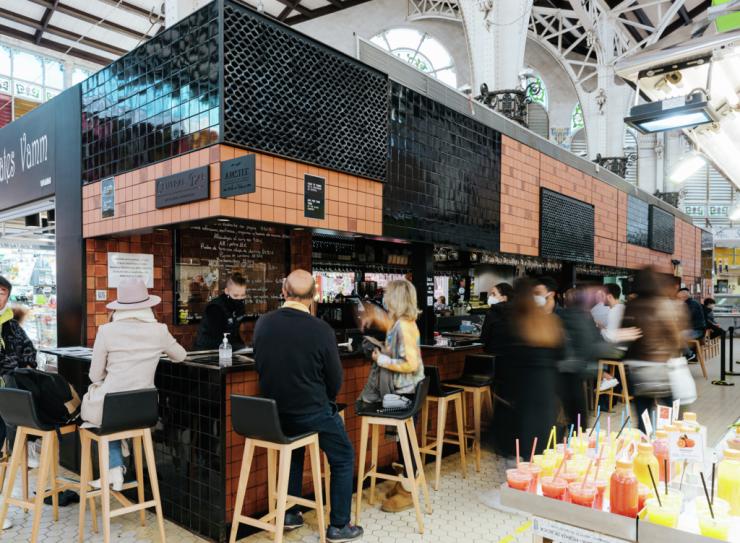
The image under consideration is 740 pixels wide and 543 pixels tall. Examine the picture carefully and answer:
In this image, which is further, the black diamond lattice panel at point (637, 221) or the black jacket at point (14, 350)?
the black diamond lattice panel at point (637, 221)

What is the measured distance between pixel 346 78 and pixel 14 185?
13.0ft

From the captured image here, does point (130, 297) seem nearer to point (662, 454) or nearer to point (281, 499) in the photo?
point (281, 499)

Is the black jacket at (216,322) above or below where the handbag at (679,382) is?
above

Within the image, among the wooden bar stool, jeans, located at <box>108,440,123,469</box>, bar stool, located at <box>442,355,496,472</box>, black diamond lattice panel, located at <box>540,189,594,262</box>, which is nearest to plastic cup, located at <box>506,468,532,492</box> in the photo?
bar stool, located at <box>442,355,496,472</box>

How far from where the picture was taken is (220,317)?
14.6 ft

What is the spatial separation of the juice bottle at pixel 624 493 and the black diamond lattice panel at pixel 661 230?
10.4 metres

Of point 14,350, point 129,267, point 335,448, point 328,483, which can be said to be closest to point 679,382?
point 335,448

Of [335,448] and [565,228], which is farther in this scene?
[565,228]

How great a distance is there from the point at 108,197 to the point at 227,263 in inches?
51.4

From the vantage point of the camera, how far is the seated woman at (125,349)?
3.04 meters

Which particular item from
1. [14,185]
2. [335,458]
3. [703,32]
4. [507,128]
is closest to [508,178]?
[507,128]

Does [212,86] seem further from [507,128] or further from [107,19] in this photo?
[107,19]

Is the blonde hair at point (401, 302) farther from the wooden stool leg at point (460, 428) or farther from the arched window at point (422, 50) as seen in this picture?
the arched window at point (422, 50)

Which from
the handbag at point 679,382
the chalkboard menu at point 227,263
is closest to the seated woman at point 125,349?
the chalkboard menu at point 227,263
